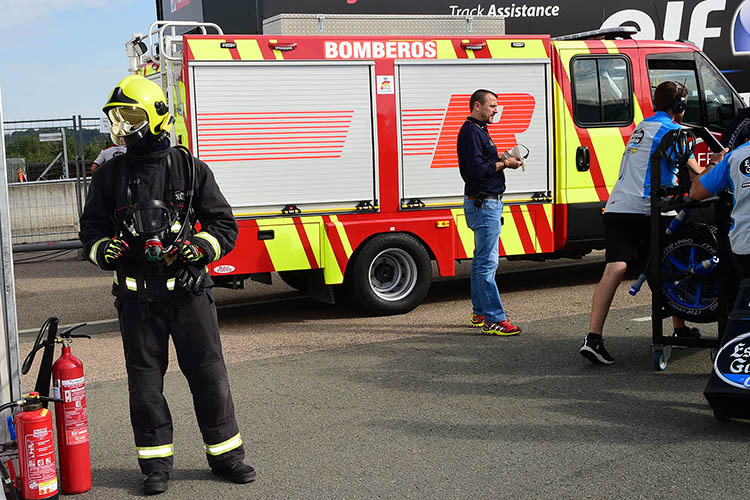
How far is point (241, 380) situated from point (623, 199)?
118 inches

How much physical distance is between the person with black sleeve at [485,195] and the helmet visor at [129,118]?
377 centimetres

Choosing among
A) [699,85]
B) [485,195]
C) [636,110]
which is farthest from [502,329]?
[699,85]

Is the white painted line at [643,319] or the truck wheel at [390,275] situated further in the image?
the truck wheel at [390,275]

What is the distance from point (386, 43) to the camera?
356 inches

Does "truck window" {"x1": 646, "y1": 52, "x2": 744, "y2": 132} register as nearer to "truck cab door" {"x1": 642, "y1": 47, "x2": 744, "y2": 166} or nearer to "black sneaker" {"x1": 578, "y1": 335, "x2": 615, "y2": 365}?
"truck cab door" {"x1": 642, "y1": 47, "x2": 744, "y2": 166}

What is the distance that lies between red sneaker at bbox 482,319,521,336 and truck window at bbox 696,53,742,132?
4080mm

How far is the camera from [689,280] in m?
6.14

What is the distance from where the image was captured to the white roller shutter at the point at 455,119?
913 centimetres

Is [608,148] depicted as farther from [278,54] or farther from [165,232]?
[165,232]

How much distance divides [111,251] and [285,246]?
4175 millimetres

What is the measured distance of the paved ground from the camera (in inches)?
181

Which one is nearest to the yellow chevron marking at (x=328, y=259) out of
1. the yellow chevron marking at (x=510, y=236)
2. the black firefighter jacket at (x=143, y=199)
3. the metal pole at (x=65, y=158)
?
the yellow chevron marking at (x=510, y=236)

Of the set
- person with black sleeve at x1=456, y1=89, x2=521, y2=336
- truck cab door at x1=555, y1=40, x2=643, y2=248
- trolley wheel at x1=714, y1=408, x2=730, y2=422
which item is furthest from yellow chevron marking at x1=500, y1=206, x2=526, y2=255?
trolley wheel at x1=714, y1=408, x2=730, y2=422

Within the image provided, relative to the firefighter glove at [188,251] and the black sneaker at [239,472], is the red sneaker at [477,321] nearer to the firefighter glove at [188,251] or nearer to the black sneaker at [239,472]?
the black sneaker at [239,472]
